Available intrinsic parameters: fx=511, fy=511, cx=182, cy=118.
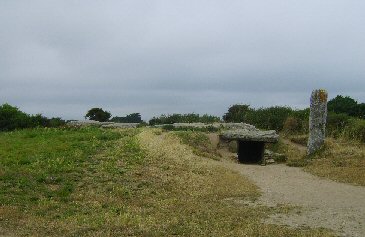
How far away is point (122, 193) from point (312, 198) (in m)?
4.77

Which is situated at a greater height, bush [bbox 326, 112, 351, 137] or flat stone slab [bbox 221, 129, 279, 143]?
bush [bbox 326, 112, 351, 137]

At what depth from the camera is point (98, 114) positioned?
44.4m

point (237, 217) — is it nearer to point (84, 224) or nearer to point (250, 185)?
point (84, 224)

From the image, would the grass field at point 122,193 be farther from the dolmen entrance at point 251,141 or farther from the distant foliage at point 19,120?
the distant foliage at point 19,120

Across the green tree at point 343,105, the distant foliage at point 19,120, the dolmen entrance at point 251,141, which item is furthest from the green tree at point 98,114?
the dolmen entrance at point 251,141

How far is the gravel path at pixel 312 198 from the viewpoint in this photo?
9.86 metres

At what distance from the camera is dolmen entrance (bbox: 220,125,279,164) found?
22.7 metres

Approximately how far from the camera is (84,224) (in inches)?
389

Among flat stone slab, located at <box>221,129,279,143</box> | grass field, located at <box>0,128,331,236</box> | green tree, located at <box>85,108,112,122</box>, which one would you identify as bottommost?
grass field, located at <box>0,128,331,236</box>

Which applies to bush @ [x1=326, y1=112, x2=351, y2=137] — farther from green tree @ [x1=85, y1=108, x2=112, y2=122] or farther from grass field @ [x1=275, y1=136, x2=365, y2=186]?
green tree @ [x1=85, y1=108, x2=112, y2=122]

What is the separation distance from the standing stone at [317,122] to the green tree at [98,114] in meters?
25.2

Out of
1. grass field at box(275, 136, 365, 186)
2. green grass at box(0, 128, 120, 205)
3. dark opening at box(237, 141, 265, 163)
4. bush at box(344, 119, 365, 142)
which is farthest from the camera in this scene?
bush at box(344, 119, 365, 142)

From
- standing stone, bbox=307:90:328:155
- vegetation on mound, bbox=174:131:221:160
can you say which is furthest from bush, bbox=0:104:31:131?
standing stone, bbox=307:90:328:155

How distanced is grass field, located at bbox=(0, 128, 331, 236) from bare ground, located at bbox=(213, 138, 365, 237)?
0.47 meters
